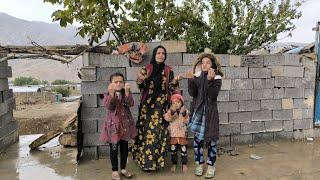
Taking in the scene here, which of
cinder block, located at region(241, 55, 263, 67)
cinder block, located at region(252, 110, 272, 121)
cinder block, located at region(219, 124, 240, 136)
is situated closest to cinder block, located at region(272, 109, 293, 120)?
cinder block, located at region(252, 110, 272, 121)

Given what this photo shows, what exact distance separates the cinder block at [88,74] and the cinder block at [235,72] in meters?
2.20

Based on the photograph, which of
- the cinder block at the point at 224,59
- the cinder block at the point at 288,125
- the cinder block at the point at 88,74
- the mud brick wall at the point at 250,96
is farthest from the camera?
the cinder block at the point at 288,125

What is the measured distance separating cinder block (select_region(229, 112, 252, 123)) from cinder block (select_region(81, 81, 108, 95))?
2.26 meters

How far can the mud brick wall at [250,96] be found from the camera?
5.50 m

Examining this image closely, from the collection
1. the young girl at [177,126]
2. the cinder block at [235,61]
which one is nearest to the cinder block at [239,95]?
the cinder block at [235,61]

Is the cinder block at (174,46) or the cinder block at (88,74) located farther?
the cinder block at (174,46)

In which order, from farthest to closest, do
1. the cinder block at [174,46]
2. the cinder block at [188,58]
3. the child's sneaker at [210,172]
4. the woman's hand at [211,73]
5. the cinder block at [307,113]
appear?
the cinder block at [307,113], the cinder block at [188,58], the cinder block at [174,46], the child's sneaker at [210,172], the woman's hand at [211,73]

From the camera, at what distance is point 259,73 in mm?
6523

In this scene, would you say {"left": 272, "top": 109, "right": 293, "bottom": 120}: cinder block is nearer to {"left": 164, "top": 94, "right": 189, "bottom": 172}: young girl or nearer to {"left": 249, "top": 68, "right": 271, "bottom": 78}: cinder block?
{"left": 249, "top": 68, "right": 271, "bottom": 78}: cinder block

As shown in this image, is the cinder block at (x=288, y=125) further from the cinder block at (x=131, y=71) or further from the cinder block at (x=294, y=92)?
the cinder block at (x=131, y=71)

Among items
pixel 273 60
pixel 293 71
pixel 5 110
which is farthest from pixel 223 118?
pixel 5 110

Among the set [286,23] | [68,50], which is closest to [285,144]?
[286,23]

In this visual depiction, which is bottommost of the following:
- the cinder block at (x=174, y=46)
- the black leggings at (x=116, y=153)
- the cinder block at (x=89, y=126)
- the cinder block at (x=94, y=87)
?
the black leggings at (x=116, y=153)

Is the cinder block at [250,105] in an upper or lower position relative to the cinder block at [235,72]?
lower
